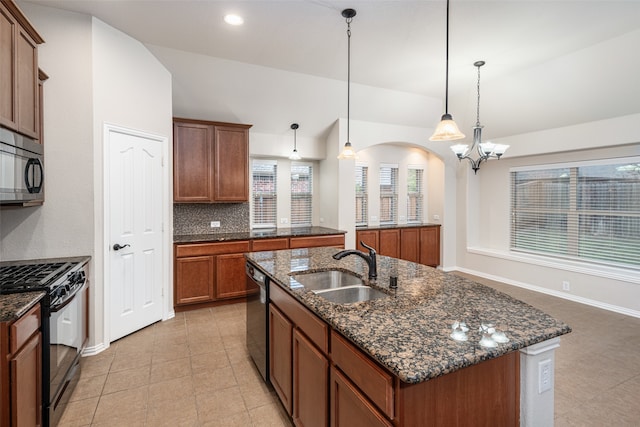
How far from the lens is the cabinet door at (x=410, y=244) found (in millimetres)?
6020

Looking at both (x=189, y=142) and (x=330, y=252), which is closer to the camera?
(x=330, y=252)

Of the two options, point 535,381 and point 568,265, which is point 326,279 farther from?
point 568,265

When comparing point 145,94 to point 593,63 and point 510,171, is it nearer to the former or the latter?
point 593,63

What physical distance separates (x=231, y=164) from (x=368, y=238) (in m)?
2.71

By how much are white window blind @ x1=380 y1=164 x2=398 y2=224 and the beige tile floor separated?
11.2 ft

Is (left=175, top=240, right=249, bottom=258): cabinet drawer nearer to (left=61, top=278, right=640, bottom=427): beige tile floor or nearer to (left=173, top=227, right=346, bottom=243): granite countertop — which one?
(left=173, top=227, right=346, bottom=243): granite countertop

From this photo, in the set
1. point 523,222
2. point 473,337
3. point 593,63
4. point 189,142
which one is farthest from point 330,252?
point 523,222

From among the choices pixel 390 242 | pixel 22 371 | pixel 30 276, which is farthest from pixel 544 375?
pixel 390 242

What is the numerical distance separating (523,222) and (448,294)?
4772 mm

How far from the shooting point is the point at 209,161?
4.38 m

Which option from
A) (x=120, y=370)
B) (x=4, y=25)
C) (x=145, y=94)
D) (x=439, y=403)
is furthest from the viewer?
(x=145, y=94)

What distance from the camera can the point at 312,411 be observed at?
163cm

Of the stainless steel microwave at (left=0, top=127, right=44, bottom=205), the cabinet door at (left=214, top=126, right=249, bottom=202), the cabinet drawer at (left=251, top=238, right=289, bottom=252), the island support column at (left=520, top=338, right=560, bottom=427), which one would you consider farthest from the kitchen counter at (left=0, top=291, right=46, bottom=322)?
the cabinet door at (left=214, top=126, right=249, bottom=202)

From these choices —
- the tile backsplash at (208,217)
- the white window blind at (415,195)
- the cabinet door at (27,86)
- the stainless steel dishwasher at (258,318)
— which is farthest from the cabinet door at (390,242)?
the cabinet door at (27,86)
